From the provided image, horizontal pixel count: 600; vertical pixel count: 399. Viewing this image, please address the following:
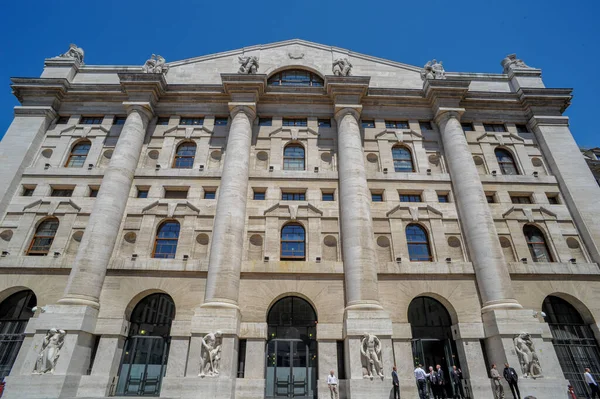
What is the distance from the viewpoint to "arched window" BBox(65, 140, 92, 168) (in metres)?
26.8

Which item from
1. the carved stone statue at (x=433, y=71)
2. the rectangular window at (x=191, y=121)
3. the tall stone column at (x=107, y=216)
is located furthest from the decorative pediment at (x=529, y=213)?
the tall stone column at (x=107, y=216)

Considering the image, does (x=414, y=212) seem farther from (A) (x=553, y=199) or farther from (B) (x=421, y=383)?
(A) (x=553, y=199)

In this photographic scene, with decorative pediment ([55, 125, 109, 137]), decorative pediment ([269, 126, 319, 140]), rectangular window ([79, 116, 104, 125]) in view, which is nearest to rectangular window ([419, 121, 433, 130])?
decorative pediment ([269, 126, 319, 140])

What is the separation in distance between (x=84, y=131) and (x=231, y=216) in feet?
51.8

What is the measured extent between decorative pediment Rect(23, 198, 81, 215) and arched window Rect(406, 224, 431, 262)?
2355 centimetres

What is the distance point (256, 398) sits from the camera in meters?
18.5

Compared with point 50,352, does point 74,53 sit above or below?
above

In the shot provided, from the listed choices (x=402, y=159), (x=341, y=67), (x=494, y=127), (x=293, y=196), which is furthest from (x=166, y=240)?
(x=494, y=127)

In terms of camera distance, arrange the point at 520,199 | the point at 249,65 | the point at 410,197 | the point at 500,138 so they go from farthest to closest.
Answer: the point at 249,65
the point at 500,138
the point at 520,199
the point at 410,197

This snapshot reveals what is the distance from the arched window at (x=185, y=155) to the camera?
2691cm

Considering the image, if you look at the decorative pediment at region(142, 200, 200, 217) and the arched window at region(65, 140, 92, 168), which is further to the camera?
the arched window at region(65, 140, 92, 168)

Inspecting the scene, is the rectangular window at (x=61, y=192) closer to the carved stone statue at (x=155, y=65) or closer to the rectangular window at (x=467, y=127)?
the carved stone statue at (x=155, y=65)

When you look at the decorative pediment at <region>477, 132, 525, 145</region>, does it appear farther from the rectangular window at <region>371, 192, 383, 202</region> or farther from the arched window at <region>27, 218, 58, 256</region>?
the arched window at <region>27, 218, 58, 256</region>

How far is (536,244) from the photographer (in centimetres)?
2389
